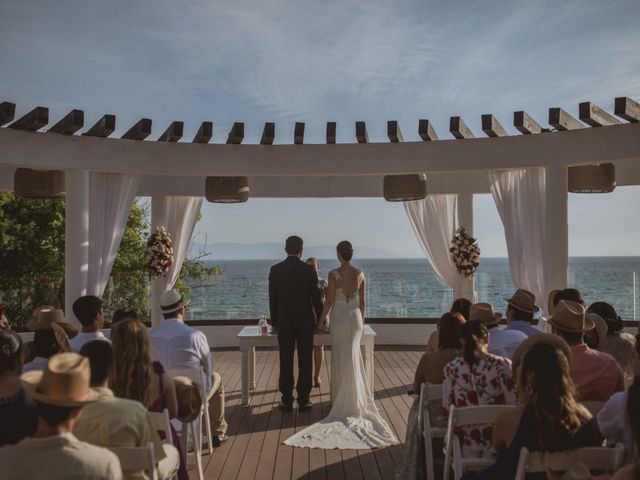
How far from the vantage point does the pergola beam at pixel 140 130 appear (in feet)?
23.7

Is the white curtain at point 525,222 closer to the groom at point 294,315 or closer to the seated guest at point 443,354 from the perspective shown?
the groom at point 294,315

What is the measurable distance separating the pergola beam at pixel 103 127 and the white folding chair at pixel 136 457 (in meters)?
5.09

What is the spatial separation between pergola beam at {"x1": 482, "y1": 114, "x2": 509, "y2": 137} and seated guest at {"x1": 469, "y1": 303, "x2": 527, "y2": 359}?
2875 mm

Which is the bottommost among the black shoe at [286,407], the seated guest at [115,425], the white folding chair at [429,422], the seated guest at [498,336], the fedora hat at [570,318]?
the black shoe at [286,407]

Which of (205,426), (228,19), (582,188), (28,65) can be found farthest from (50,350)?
(28,65)

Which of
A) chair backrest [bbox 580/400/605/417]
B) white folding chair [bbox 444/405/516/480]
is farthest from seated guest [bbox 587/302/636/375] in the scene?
white folding chair [bbox 444/405/516/480]

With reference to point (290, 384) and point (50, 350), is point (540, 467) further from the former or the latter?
point (290, 384)

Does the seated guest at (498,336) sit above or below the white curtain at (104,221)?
below

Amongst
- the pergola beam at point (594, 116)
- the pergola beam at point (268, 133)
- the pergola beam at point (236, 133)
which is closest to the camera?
the pergola beam at point (594, 116)

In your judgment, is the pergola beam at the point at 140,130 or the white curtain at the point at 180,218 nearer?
the pergola beam at the point at 140,130

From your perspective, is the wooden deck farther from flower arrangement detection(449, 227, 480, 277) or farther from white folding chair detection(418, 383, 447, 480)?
flower arrangement detection(449, 227, 480, 277)

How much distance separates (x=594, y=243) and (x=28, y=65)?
4746 centimetres

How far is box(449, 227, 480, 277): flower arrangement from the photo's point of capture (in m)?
9.26

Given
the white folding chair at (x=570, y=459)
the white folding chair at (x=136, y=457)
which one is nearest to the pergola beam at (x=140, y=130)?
the white folding chair at (x=136, y=457)
